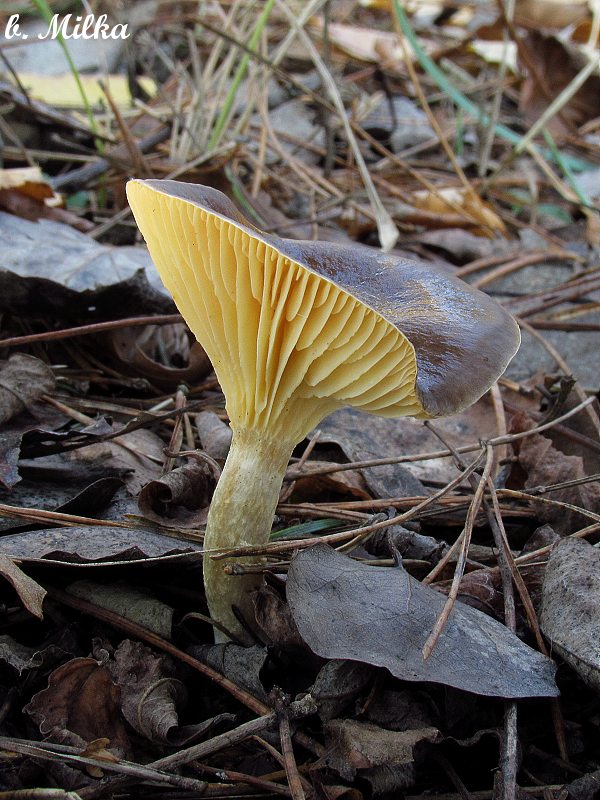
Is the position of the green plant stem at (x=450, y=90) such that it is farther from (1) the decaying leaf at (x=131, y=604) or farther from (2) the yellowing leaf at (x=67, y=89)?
(1) the decaying leaf at (x=131, y=604)

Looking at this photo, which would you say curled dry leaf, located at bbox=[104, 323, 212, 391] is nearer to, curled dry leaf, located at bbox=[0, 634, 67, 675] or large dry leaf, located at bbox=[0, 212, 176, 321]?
large dry leaf, located at bbox=[0, 212, 176, 321]

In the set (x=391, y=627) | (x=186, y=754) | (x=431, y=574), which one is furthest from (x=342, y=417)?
(x=186, y=754)

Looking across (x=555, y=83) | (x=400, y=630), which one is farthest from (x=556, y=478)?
(x=555, y=83)

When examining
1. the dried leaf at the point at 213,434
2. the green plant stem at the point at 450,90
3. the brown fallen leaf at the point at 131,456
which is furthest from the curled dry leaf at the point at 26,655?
the green plant stem at the point at 450,90

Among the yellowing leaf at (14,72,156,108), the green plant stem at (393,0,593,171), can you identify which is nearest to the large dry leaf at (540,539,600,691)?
the green plant stem at (393,0,593,171)

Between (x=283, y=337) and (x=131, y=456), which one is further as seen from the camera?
(x=131, y=456)

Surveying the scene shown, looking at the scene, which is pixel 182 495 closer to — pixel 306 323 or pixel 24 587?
pixel 24 587

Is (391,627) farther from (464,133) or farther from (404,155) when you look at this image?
(464,133)
